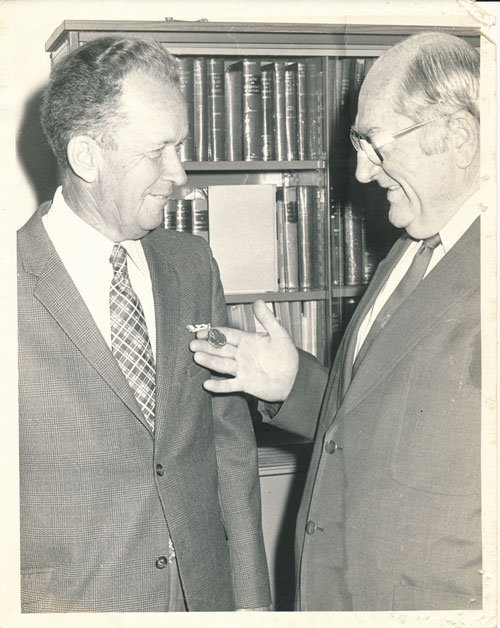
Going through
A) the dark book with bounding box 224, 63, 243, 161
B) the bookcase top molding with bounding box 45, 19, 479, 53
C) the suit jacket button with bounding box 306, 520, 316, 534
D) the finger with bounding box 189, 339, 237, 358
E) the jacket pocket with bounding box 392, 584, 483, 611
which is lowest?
the jacket pocket with bounding box 392, 584, 483, 611

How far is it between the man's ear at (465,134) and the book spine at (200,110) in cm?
120

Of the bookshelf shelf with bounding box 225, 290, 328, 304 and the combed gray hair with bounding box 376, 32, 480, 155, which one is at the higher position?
the combed gray hair with bounding box 376, 32, 480, 155

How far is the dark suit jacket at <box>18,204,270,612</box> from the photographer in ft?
4.26

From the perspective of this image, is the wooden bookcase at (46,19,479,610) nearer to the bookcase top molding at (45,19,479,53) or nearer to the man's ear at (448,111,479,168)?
the bookcase top molding at (45,19,479,53)

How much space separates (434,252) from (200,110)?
1216mm

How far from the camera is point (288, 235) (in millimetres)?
2416

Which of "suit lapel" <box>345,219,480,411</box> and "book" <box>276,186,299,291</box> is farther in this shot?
"book" <box>276,186,299,291</box>

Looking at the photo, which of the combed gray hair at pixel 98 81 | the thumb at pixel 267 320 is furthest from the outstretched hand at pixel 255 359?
the combed gray hair at pixel 98 81

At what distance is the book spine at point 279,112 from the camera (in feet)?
7.58

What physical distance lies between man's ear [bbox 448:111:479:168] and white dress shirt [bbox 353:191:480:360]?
0.08 m

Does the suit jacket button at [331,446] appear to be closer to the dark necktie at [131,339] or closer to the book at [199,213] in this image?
the dark necktie at [131,339]

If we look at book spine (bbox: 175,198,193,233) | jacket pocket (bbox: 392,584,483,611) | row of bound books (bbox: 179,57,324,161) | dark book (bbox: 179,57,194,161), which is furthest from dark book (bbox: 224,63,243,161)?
jacket pocket (bbox: 392,584,483,611)

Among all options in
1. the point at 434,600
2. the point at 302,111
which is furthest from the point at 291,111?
the point at 434,600

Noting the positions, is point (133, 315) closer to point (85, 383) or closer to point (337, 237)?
point (85, 383)
